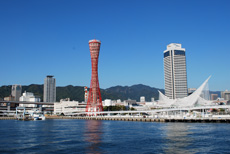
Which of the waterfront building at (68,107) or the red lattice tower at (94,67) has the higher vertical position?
the red lattice tower at (94,67)

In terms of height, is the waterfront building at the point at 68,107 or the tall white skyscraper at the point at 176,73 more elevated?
the tall white skyscraper at the point at 176,73

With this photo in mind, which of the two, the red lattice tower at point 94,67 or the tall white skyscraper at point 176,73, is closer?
the red lattice tower at point 94,67

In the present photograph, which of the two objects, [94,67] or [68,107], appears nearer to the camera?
[94,67]

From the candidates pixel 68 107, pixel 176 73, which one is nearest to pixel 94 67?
A: pixel 68 107

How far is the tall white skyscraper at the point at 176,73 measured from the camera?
156500mm

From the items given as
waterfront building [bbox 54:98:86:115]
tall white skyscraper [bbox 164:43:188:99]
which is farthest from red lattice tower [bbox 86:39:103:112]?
tall white skyscraper [bbox 164:43:188:99]

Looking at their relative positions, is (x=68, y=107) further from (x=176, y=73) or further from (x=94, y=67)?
(x=176, y=73)

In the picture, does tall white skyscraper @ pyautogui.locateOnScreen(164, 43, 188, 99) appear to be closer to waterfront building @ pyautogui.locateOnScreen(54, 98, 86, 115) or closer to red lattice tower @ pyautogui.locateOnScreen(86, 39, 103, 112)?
waterfront building @ pyautogui.locateOnScreen(54, 98, 86, 115)

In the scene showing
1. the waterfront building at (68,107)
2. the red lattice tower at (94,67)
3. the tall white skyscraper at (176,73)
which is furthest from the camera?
the tall white skyscraper at (176,73)

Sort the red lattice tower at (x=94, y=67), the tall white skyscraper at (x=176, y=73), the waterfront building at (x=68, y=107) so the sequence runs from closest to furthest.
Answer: the red lattice tower at (x=94, y=67) → the waterfront building at (x=68, y=107) → the tall white skyscraper at (x=176, y=73)

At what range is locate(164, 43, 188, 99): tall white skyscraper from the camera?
156500 mm

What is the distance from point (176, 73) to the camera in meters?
158

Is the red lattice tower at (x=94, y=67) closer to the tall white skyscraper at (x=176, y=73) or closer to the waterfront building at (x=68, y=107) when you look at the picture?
the waterfront building at (x=68, y=107)

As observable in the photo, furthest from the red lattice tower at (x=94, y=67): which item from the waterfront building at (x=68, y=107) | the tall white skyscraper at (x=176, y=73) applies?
the tall white skyscraper at (x=176, y=73)
